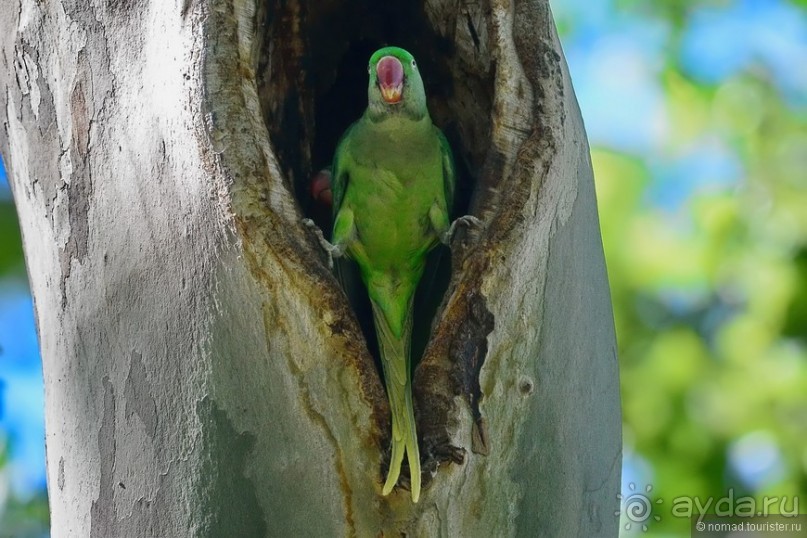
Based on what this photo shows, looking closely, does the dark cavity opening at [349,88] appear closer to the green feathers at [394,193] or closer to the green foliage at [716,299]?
the green feathers at [394,193]

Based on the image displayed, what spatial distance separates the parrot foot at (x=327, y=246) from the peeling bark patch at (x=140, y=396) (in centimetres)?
53

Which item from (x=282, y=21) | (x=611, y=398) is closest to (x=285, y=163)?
(x=282, y=21)

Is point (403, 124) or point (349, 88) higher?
point (349, 88)

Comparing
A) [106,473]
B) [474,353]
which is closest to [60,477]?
[106,473]

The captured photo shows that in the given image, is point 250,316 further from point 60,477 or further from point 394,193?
point 394,193

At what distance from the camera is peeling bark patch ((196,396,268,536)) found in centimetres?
202

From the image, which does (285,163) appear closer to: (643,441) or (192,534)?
(192,534)

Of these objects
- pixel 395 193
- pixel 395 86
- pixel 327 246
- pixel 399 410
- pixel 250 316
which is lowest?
pixel 399 410

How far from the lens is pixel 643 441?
4.79 m

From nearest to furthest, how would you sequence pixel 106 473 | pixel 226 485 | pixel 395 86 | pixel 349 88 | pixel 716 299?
pixel 226 485 < pixel 106 473 < pixel 395 86 < pixel 349 88 < pixel 716 299

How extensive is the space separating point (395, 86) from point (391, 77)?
37 millimetres

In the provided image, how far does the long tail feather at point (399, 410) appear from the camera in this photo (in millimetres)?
2053

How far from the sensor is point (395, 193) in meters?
3.19

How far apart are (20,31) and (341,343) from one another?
4.28 feet
